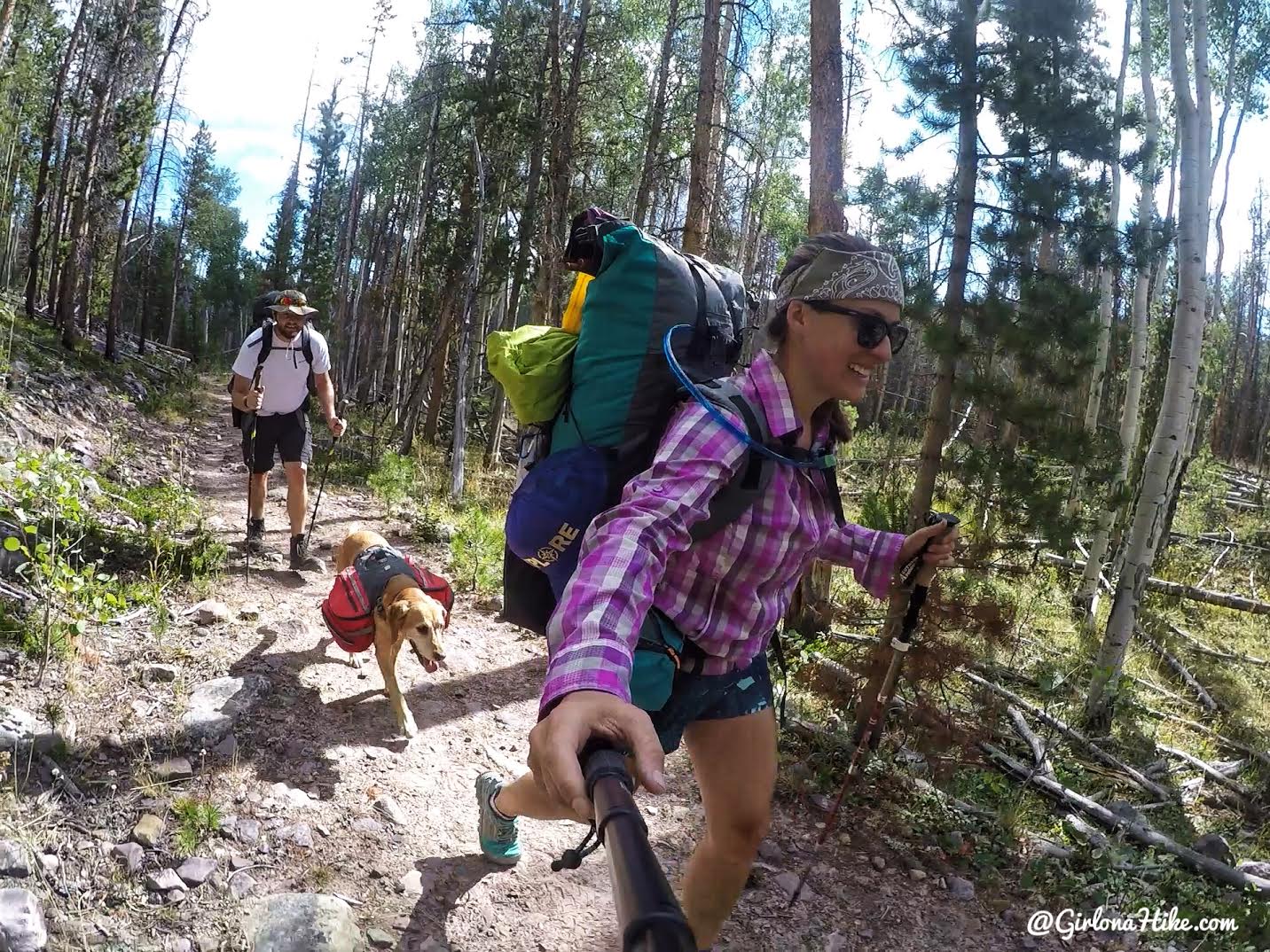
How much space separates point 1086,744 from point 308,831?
18.6 feet

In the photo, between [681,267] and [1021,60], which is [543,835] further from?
[1021,60]

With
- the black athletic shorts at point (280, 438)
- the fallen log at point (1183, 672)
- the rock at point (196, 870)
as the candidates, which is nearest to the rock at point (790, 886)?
the rock at point (196, 870)

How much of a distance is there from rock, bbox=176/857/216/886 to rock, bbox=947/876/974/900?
329cm

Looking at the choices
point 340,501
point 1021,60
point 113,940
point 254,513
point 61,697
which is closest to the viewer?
point 113,940

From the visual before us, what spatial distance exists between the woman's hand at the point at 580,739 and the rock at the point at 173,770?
2994 mm

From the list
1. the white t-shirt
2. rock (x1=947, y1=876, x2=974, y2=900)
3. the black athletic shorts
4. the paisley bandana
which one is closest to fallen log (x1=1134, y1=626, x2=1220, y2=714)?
rock (x1=947, y1=876, x2=974, y2=900)

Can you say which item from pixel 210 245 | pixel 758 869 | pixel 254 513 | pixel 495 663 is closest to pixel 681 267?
pixel 758 869

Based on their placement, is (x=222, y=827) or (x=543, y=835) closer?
(x=222, y=827)

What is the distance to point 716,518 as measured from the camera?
164 centimetres

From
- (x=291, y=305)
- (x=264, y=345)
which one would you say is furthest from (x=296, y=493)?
(x=291, y=305)

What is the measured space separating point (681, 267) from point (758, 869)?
2957 mm

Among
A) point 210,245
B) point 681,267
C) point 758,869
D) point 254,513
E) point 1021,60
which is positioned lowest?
point 758,869

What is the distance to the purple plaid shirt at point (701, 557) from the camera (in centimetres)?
112

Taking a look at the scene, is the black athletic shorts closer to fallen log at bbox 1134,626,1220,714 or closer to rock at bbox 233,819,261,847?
rock at bbox 233,819,261,847
